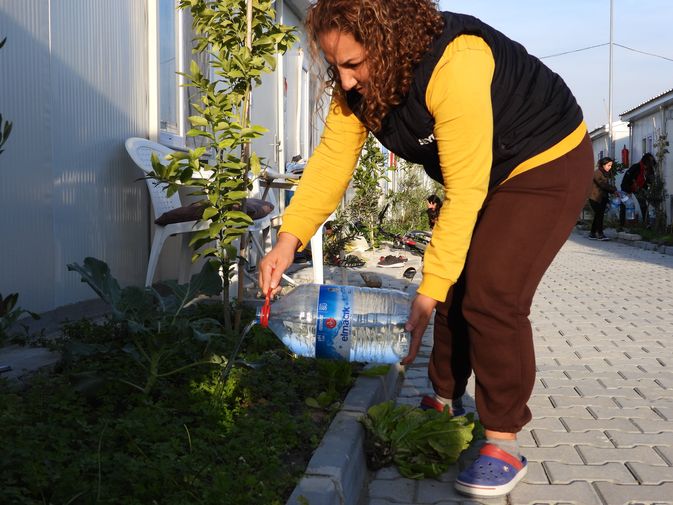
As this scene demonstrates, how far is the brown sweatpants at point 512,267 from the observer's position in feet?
10.7

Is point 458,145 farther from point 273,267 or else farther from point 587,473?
point 587,473

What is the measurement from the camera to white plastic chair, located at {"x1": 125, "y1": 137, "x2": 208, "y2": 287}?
241 inches

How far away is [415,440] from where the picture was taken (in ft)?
11.9

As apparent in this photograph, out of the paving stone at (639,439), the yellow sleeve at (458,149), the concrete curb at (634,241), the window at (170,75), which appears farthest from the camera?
the concrete curb at (634,241)

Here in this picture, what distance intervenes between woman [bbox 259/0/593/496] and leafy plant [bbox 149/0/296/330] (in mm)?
1310

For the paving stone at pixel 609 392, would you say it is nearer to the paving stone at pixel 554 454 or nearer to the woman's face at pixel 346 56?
the paving stone at pixel 554 454

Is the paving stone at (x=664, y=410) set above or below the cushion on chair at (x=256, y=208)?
below

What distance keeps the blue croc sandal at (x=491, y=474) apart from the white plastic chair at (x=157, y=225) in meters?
2.96

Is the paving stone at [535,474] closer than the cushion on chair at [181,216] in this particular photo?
Yes

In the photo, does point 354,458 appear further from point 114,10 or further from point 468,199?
point 114,10

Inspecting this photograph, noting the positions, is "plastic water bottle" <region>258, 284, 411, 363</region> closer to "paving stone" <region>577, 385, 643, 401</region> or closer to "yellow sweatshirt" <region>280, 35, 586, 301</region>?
"yellow sweatshirt" <region>280, 35, 586, 301</region>

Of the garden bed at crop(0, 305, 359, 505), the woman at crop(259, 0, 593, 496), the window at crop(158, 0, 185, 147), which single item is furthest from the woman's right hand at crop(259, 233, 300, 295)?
the window at crop(158, 0, 185, 147)

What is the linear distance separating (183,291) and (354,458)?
4.03ft

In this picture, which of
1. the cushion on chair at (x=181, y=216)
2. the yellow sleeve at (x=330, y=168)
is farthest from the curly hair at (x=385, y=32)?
the cushion on chair at (x=181, y=216)
